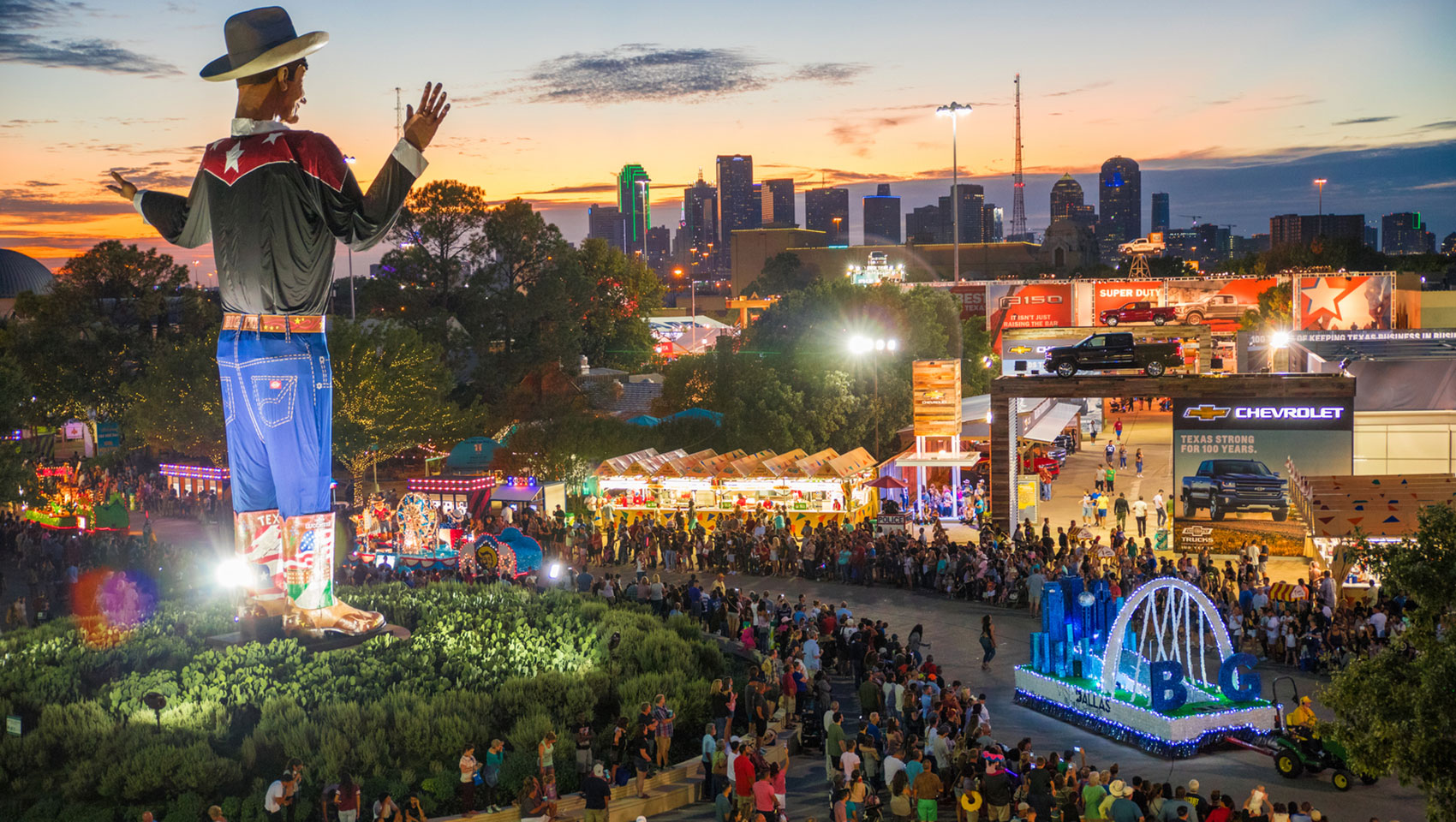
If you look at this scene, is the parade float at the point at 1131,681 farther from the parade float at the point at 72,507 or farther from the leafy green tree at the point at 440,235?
the leafy green tree at the point at 440,235

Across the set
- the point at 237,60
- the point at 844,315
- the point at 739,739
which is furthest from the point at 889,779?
the point at 844,315

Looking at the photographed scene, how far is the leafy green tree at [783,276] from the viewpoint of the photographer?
12412cm

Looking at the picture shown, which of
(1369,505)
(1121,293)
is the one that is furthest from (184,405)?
(1121,293)

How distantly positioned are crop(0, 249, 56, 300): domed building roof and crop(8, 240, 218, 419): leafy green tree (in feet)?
156

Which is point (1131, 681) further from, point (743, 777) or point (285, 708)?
point (285, 708)

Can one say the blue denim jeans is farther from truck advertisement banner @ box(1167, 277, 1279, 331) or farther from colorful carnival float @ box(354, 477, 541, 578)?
truck advertisement banner @ box(1167, 277, 1279, 331)

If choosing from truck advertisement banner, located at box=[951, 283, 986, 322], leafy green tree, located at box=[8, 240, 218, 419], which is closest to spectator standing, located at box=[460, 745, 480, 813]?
leafy green tree, located at box=[8, 240, 218, 419]

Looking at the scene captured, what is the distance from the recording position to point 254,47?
12.7 metres

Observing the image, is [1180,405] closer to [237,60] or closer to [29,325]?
[237,60]

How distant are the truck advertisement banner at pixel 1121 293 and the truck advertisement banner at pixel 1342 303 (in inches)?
277

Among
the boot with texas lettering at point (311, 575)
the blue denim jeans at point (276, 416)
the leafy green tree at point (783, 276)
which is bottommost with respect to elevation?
the boot with texas lettering at point (311, 575)

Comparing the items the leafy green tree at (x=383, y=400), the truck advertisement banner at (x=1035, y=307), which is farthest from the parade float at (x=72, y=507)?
the truck advertisement banner at (x=1035, y=307)

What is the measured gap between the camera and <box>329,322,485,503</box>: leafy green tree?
38.5 m

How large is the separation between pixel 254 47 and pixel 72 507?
2624cm
